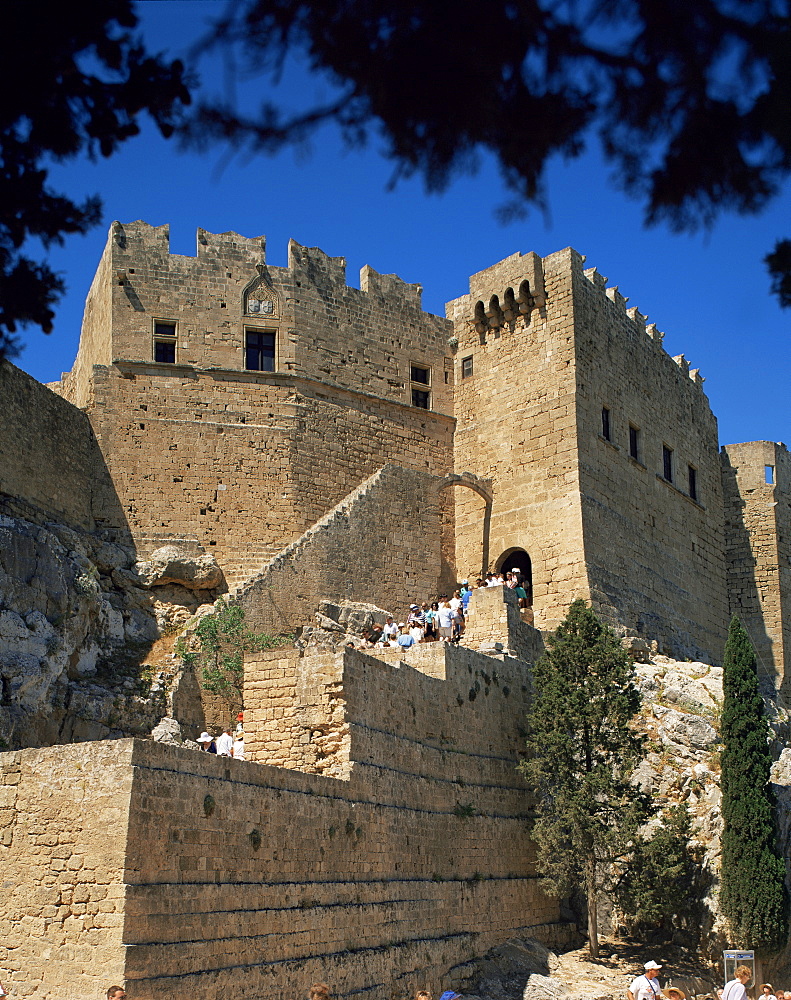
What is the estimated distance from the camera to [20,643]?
18.0 meters

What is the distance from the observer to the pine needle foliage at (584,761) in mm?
17219

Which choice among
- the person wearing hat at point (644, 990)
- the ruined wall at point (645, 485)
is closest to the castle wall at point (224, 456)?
the ruined wall at point (645, 485)

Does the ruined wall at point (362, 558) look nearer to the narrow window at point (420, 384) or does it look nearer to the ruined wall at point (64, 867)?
the narrow window at point (420, 384)

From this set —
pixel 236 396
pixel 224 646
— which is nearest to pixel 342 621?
pixel 224 646

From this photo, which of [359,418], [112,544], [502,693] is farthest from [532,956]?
[359,418]

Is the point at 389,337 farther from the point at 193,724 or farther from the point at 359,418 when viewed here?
the point at 193,724

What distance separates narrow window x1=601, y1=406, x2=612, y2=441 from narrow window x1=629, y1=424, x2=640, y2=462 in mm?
1194

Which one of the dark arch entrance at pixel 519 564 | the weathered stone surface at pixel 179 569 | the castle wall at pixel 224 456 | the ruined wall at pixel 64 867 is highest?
the castle wall at pixel 224 456

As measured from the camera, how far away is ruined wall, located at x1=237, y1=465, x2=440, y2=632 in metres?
21.5

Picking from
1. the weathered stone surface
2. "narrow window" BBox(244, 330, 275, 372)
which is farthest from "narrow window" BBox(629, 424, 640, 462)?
the weathered stone surface

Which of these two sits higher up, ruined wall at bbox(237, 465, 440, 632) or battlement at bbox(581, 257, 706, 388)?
battlement at bbox(581, 257, 706, 388)

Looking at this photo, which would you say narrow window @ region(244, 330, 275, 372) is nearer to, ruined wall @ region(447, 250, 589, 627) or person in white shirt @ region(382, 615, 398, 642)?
ruined wall @ region(447, 250, 589, 627)

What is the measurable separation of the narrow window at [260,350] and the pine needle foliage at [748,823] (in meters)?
11.1

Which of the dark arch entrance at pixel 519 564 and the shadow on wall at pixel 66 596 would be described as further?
the dark arch entrance at pixel 519 564
